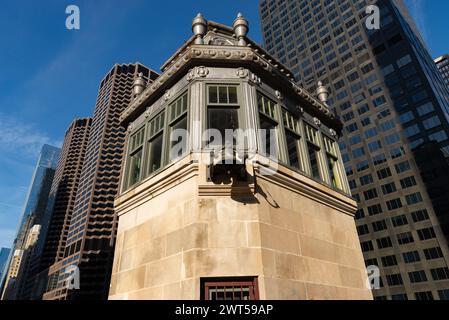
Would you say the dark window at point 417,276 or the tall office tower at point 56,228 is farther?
the tall office tower at point 56,228

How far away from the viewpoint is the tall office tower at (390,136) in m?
72.7

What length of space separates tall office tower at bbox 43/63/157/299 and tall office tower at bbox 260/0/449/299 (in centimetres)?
10517

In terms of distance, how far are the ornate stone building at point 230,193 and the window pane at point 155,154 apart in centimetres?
4

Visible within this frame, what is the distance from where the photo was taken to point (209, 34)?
13406mm

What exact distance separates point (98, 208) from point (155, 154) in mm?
148187

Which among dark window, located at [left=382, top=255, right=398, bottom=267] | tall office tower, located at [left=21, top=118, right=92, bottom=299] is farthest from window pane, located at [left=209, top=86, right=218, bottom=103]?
tall office tower, located at [left=21, top=118, right=92, bottom=299]

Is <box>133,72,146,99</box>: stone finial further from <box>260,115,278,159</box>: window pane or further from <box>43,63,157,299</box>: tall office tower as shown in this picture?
<box>43,63,157,299</box>: tall office tower

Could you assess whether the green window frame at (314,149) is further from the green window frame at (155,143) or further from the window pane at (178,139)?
the green window frame at (155,143)

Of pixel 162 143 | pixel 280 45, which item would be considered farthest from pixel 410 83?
pixel 162 143

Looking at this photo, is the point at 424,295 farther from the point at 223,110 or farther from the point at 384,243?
the point at 223,110

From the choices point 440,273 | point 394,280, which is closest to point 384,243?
point 394,280

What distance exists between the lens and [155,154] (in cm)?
1172

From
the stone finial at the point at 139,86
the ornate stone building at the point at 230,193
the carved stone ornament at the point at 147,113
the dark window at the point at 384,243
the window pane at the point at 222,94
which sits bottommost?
the ornate stone building at the point at 230,193

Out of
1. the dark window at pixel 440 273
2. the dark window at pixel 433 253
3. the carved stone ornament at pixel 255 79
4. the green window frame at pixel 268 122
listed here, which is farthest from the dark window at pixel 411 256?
the carved stone ornament at pixel 255 79
